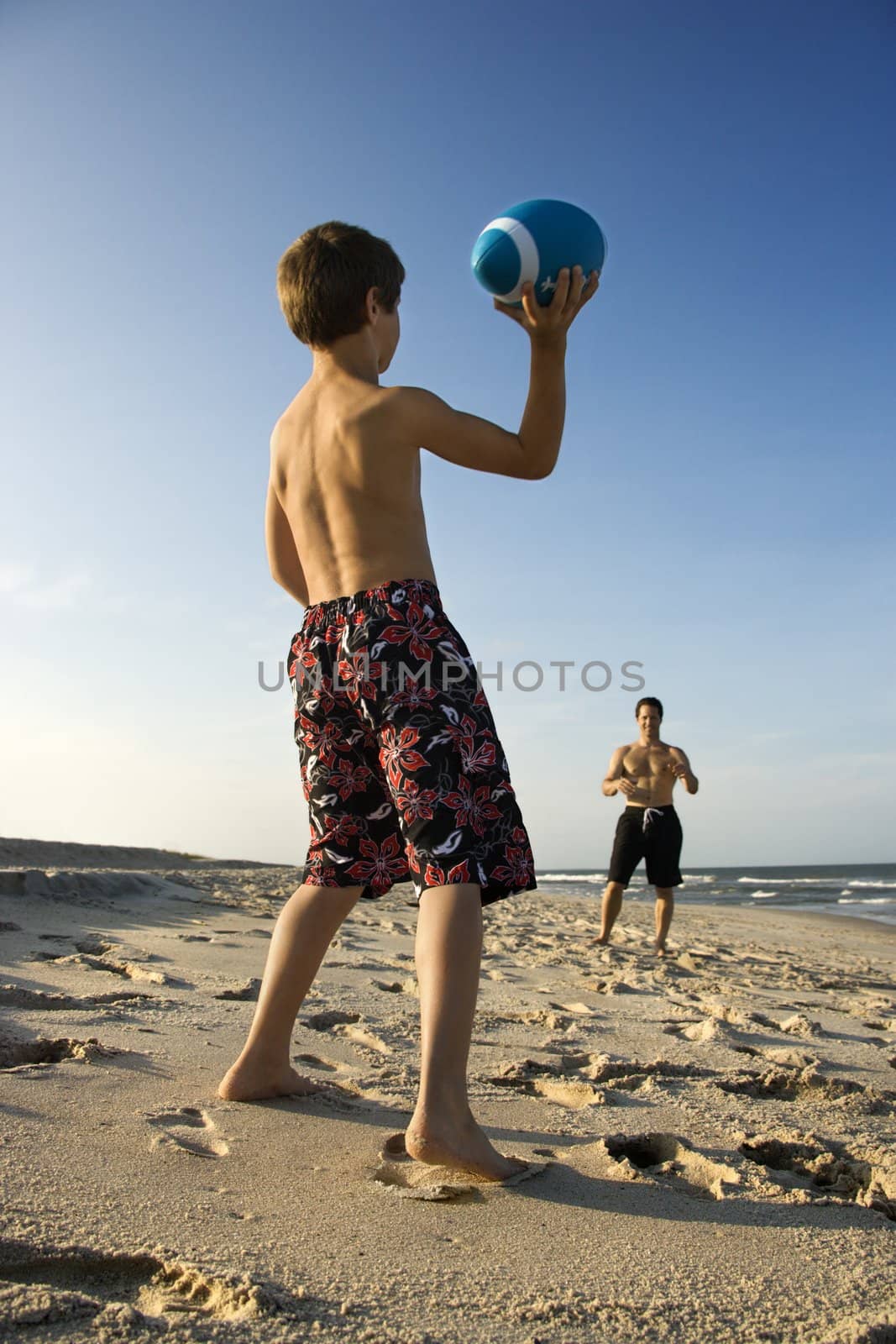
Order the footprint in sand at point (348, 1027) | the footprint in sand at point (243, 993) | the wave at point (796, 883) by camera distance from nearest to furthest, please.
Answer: the footprint in sand at point (348, 1027), the footprint in sand at point (243, 993), the wave at point (796, 883)

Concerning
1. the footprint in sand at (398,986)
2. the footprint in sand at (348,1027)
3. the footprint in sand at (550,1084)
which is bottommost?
the footprint in sand at (398,986)

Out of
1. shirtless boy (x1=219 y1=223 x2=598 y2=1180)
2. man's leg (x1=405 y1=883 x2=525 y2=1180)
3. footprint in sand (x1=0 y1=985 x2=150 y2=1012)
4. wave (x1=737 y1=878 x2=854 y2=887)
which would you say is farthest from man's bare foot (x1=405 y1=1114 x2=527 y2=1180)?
wave (x1=737 y1=878 x2=854 y2=887)

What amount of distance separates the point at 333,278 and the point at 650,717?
5.66 meters

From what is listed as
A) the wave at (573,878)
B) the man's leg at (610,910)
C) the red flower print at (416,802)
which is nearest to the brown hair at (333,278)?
the red flower print at (416,802)

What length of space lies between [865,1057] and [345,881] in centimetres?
195

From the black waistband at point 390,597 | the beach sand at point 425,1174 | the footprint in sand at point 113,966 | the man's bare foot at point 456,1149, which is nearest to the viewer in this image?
the beach sand at point 425,1174

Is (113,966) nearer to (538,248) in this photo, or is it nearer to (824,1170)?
(824,1170)

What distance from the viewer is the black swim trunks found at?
6953 millimetres

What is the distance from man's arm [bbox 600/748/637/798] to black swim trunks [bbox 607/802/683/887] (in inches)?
6.7

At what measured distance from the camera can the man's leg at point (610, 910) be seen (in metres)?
6.84

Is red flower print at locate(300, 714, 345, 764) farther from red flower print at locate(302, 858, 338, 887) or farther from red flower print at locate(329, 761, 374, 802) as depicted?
red flower print at locate(302, 858, 338, 887)

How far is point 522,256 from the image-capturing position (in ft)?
7.49

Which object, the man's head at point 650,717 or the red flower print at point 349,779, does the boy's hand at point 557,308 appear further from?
the man's head at point 650,717

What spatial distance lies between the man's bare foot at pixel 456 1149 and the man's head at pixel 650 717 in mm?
5962
